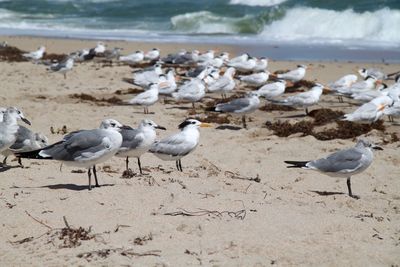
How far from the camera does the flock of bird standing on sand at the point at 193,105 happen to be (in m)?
6.87

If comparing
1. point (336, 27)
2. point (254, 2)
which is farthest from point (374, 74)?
point (254, 2)

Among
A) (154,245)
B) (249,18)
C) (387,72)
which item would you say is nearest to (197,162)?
(154,245)

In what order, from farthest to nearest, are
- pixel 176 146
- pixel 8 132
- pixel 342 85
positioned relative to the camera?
pixel 342 85 → pixel 176 146 → pixel 8 132

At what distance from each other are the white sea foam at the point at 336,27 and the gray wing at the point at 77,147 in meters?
21.2

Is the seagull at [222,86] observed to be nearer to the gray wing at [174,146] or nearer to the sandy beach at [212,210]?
the sandy beach at [212,210]

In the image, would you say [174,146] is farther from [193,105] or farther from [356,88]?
[356,88]

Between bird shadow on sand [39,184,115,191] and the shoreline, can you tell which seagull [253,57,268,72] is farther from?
bird shadow on sand [39,184,115,191]

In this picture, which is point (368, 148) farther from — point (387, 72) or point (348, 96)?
point (387, 72)

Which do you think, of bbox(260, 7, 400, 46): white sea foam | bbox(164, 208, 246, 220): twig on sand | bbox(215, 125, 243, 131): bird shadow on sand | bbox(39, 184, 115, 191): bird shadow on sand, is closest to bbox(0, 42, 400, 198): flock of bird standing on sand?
bbox(39, 184, 115, 191): bird shadow on sand

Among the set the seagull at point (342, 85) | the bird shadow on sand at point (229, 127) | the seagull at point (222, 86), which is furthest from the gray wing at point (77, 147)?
the seagull at point (342, 85)

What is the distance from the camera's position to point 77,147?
22.3 feet

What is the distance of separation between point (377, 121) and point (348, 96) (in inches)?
86.3

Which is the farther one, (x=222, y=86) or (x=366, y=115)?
(x=222, y=86)

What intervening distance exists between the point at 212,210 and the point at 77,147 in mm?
1575
